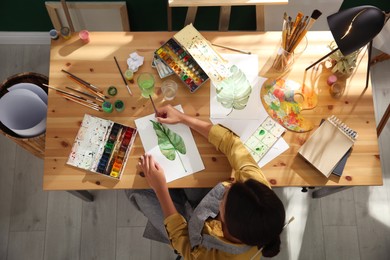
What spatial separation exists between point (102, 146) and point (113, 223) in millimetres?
827

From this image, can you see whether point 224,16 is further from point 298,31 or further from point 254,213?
point 254,213

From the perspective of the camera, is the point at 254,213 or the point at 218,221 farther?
the point at 218,221

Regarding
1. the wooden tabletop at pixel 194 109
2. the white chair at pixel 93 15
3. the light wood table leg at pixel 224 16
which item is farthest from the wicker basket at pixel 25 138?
the light wood table leg at pixel 224 16

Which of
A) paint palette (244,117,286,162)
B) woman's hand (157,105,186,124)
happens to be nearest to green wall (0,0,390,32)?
woman's hand (157,105,186,124)

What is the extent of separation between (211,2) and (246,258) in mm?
1068

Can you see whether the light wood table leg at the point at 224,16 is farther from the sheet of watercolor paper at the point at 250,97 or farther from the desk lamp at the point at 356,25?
the desk lamp at the point at 356,25

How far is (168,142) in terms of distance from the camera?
59.0 inches

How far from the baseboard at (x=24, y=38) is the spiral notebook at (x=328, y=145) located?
6.02 ft

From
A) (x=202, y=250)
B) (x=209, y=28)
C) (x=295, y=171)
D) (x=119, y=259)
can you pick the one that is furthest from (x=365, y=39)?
(x=119, y=259)

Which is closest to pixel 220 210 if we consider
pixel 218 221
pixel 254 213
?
pixel 218 221

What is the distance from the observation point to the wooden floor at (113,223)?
2.10 metres

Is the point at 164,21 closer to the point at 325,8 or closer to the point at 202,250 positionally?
the point at 325,8

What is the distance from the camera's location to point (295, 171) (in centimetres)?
148

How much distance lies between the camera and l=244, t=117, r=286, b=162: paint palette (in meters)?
1.49
